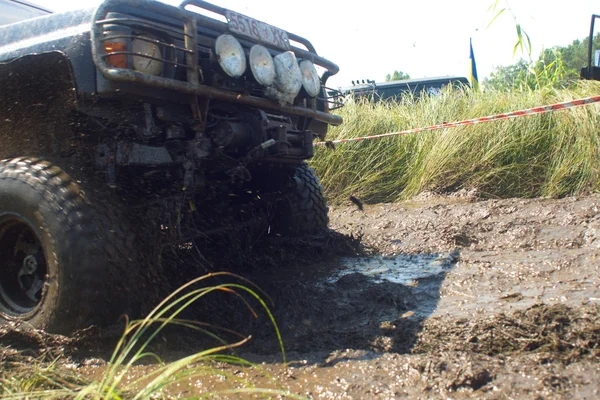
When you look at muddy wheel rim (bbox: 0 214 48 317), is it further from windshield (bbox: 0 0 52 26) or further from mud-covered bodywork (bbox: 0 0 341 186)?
windshield (bbox: 0 0 52 26)

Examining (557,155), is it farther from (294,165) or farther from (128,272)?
(128,272)

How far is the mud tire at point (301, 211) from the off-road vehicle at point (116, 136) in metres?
0.82

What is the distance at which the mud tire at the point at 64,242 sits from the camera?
239 cm

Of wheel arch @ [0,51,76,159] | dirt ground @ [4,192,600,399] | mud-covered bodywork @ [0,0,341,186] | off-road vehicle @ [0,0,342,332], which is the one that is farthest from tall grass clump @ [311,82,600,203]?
wheel arch @ [0,51,76,159]

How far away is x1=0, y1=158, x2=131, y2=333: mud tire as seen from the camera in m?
2.39

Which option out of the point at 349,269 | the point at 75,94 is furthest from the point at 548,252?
the point at 75,94

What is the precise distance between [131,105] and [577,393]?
7.10 feet

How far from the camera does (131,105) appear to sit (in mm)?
2688

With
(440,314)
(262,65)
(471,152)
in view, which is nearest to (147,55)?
(262,65)

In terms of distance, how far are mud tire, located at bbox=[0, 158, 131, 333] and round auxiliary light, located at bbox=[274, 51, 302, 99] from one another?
3.69 feet

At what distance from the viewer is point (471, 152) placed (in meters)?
5.97

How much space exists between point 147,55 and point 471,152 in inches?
166

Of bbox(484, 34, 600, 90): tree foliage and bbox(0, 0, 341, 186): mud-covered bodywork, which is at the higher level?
bbox(484, 34, 600, 90): tree foliage

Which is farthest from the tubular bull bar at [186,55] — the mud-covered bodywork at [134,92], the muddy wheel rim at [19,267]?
the muddy wheel rim at [19,267]
